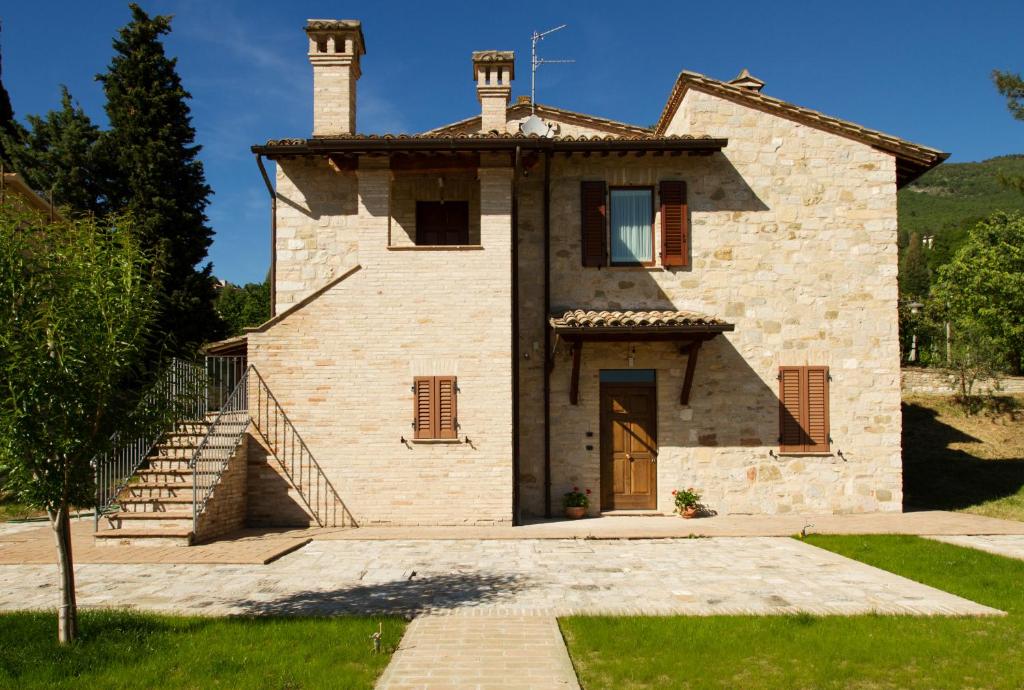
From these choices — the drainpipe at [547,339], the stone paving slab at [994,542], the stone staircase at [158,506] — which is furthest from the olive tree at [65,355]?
the stone paving slab at [994,542]

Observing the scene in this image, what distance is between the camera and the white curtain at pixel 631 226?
42.0 ft

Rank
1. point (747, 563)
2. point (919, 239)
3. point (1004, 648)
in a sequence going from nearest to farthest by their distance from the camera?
point (1004, 648), point (747, 563), point (919, 239)

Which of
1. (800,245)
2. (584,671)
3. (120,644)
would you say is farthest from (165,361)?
(800,245)

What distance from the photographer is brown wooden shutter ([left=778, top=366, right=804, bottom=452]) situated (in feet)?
40.4

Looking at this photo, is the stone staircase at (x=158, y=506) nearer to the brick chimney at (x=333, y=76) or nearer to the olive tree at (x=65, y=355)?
the olive tree at (x=65, y=355)

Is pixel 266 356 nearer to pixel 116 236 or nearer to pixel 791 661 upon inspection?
pixel 116 236

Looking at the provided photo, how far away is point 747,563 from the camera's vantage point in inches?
340

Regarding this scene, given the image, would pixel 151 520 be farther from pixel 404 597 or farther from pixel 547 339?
pixel 547 339

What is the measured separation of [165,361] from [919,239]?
105m

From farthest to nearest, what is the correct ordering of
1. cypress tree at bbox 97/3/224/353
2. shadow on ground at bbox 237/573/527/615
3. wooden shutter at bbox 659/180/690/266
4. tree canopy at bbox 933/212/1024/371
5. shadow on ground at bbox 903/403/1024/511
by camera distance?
tree canopy at bbox 933/212/1024/371
cypress tree at bbox 97/3/224/353
shadow on ground at bbox 903/403/1024/511
wooden shutter at bbox 659/180/690/266
shadow on ground at bbox 237/573/527/615

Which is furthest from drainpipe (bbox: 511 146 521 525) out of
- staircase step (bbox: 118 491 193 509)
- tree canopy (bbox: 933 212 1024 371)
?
tree canopy (bbox: 933 212 1024 371)

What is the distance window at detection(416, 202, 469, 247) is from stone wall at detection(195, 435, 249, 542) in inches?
199

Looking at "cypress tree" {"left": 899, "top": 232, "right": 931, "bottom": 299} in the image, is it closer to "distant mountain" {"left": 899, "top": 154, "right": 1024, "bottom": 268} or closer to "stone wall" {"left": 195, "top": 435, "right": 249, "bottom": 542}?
"distant mountain" {"left": 899, "top": 154, "right": 1024, "bottom": 268}

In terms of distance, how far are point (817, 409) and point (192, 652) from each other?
10.9m
